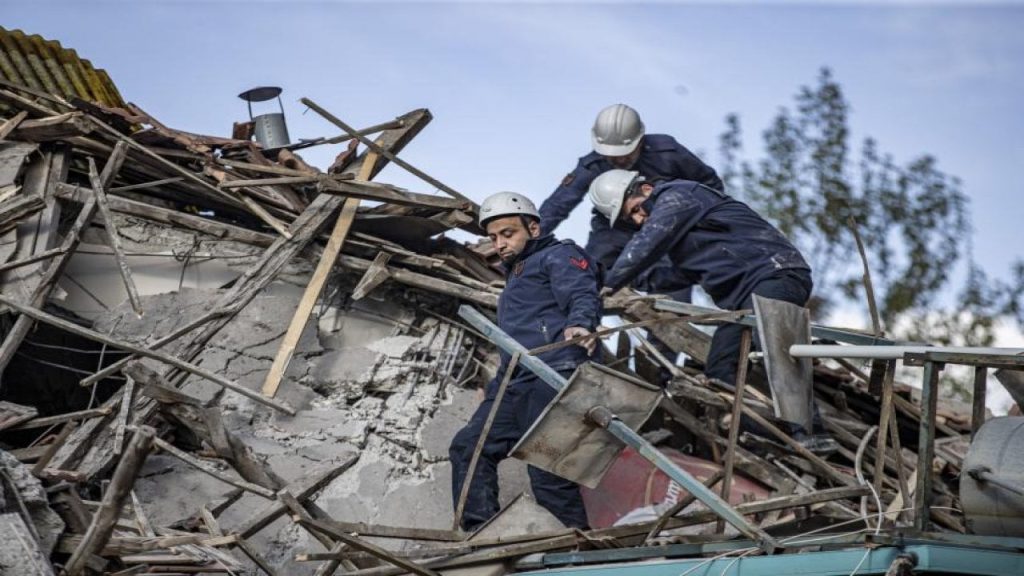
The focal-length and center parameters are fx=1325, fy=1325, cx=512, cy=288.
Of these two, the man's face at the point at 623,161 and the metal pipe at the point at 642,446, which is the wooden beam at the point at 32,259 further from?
the man's face at the point at 623,161

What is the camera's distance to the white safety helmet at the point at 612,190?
8633 millimetres

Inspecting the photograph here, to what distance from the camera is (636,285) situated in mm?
9438

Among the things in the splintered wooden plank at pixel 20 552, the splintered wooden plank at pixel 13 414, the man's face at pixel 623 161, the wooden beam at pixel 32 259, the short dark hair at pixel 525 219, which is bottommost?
the splintered wooden plank at pixel 20 552

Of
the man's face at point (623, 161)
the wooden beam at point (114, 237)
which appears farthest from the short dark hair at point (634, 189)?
the wooden beam at point (114, 237)

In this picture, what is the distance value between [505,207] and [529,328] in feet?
2.46

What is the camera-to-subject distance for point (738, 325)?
28.0 ft

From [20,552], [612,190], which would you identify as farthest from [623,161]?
[20,552]

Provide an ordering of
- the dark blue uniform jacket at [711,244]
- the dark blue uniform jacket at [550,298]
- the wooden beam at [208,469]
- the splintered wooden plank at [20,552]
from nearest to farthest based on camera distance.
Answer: the splintered wooden plank at [20,552]
the wooden beam at [208,469]
the dark blue uniform jacket at [550,298]
the dark blue uniform jacket at [711,244]

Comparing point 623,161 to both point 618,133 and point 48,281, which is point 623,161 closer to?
point 618,133

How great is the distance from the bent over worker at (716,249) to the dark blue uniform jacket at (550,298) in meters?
0.69

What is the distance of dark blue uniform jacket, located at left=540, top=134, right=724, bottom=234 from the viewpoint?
31.8 feet

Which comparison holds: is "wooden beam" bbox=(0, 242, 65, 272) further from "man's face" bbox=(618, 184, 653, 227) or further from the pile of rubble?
"man's face" bbox=(618, 184, 653, 227)

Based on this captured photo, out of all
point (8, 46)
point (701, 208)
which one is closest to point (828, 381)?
point (701, 208)

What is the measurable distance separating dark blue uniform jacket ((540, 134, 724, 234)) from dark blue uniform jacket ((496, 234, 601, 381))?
202 centimetres
